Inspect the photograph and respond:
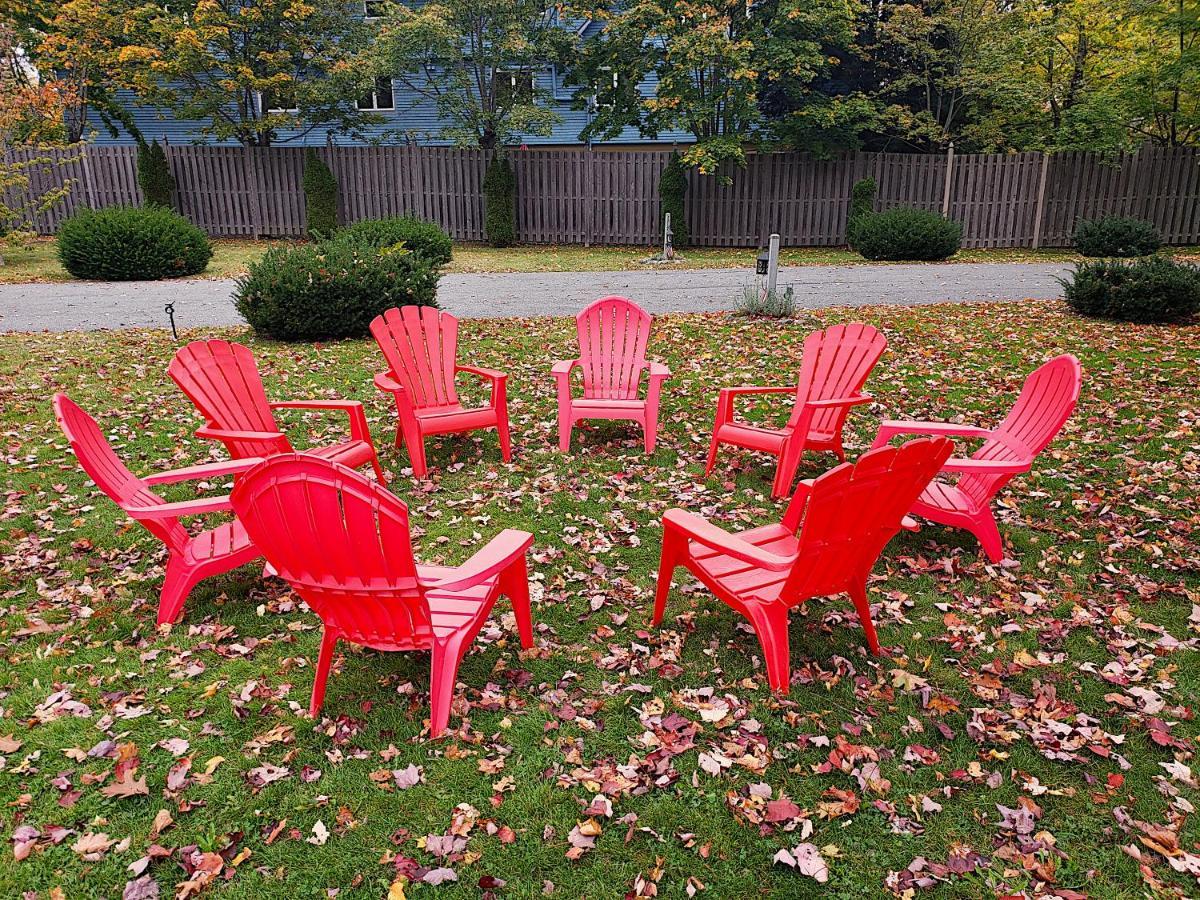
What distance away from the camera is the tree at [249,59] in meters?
18.0

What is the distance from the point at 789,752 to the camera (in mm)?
2855

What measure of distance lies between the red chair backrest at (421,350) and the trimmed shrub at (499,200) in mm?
14037

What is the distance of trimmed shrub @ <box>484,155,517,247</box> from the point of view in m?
18.9

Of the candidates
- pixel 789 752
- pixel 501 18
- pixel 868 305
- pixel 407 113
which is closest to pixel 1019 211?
pixel 868 305

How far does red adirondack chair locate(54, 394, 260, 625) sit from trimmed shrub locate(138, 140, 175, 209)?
18071 millimetres

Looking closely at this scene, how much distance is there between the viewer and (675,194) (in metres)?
18.7

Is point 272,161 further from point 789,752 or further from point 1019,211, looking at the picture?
point 789,752

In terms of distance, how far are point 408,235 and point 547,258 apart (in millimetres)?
6091

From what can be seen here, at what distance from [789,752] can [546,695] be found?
0.99 metres

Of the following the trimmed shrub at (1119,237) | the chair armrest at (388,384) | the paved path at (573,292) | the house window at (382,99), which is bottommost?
the chair armrest at (388,384)

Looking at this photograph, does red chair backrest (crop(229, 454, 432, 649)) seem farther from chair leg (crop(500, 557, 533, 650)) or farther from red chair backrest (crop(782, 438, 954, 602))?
red chair backrest (crop(782, 438, 954, 602))

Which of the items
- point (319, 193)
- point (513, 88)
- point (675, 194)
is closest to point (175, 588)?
point (675, 194)

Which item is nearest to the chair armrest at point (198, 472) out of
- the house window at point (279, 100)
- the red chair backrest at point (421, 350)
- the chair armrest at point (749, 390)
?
the red chair backrest at point (421, 350)

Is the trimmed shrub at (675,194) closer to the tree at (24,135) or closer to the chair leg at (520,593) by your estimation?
the tree at (24,135)
